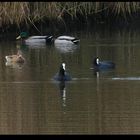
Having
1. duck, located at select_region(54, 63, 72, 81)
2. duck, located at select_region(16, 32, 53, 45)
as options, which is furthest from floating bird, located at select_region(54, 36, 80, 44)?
duck, located at select_region(54, 63, 72, 81)

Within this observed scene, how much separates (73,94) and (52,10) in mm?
13320

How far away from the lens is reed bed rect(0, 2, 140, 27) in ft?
84.6

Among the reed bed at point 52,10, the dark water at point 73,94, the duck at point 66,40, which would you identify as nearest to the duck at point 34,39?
the duck at point 66,40

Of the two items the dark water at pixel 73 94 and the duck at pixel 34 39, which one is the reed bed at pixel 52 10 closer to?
the duck at pixel 34 39

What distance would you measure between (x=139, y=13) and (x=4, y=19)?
226 inches

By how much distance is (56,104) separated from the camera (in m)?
13.1

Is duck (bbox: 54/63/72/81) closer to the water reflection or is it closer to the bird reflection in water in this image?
the bird reflection in water

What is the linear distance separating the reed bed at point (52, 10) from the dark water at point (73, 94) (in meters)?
2.42

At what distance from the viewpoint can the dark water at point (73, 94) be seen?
10.9 m

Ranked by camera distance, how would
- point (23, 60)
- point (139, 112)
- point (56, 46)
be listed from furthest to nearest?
point (56, 46), point (23, 60), point (139, 112)

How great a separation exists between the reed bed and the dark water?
2418mm

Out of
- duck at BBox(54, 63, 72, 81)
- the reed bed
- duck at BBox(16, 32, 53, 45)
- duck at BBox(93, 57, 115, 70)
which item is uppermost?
duck at BBox(54, 63, 72, 81)
